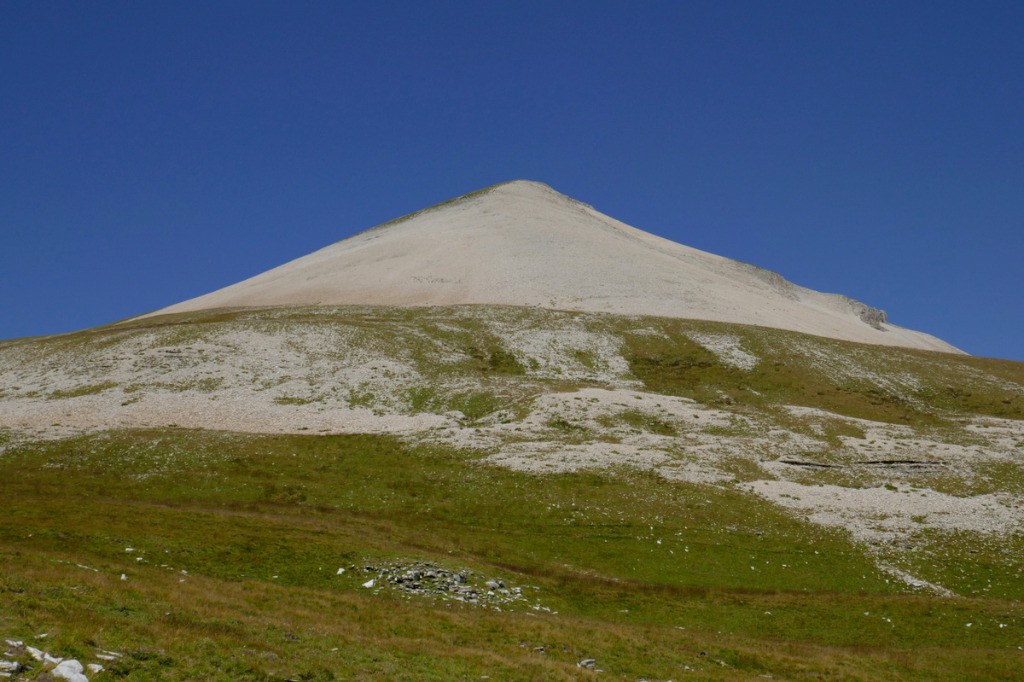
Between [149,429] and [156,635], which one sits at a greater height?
[149,429]

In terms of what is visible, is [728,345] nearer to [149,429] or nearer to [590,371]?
[590,371]

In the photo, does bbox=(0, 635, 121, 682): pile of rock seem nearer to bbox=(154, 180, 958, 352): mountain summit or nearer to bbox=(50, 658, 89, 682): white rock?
bbox=(50, 658, 89, 682): white rock

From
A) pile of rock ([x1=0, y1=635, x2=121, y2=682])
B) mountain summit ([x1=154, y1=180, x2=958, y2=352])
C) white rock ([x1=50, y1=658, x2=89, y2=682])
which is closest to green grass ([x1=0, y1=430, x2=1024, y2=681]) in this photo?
pile of rock ([x1=0, y1=635, x2=121, y2=682])

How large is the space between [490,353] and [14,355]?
57.4 m

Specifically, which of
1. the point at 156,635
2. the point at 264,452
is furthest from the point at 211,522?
the point at 156,635

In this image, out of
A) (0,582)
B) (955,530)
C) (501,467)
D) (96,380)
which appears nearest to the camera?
(0,582)

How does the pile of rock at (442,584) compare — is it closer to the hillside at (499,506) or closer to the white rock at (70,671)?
the hillside at (499,506)

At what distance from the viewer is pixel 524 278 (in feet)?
448

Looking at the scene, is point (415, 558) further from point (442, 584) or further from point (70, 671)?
point (70, 671)

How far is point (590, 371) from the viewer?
3536 inches

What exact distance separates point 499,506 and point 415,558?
13074 mm

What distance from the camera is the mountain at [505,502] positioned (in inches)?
959

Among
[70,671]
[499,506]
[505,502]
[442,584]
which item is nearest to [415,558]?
[442,584]

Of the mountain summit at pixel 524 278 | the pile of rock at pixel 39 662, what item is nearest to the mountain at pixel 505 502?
the pile of rock at pixel 39 662
